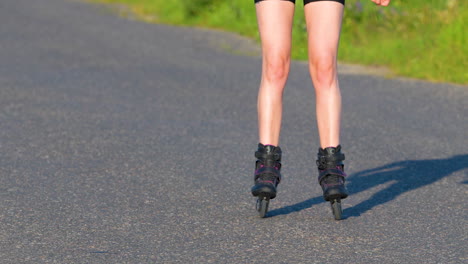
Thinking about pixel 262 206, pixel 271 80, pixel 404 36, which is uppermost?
pixel 271 80

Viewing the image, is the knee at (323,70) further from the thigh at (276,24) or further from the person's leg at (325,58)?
the thigh at (276,24)

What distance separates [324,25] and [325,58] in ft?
0.54

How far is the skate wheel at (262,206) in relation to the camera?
193 inches

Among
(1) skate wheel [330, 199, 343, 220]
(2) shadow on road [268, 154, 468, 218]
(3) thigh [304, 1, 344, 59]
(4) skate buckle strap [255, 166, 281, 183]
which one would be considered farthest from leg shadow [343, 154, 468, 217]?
(3) thigh [304, 1, 344, 59]

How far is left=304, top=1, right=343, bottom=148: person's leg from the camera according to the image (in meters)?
4.76

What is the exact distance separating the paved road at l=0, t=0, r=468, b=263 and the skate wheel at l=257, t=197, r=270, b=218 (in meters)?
0.05

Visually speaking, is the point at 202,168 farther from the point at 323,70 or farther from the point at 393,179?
the point at 323,70

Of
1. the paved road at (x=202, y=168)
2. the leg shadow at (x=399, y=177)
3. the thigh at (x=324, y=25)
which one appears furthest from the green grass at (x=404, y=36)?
the thigh at (x=324, y=25)

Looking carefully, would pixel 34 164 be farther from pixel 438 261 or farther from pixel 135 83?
pixel 135 83

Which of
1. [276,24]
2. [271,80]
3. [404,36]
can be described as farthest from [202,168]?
[404,36]

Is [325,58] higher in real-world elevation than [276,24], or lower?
lower

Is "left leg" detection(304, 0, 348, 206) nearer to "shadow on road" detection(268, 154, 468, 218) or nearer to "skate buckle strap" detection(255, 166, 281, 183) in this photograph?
"skate buckle strap" detection(255, 166, 281, 183)

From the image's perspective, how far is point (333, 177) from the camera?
4.85m

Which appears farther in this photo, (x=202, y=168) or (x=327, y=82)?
(x=202, y=168)
